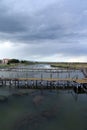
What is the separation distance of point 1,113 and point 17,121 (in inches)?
188

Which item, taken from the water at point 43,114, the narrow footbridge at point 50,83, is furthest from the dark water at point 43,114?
the narrow footbridge at point 50,83

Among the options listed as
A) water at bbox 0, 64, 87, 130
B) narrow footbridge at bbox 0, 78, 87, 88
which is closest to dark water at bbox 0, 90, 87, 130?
water at bbox 0, 64, 87, 130

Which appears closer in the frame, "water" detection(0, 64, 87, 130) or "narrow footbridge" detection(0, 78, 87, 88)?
"water" detection(0, 64, 87, 130)

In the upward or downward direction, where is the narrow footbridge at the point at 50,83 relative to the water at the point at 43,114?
upward

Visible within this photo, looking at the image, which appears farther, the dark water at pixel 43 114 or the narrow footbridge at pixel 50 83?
the narrow footbridge at pixel 50 83

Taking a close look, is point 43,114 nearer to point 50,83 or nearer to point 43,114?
point 43,114

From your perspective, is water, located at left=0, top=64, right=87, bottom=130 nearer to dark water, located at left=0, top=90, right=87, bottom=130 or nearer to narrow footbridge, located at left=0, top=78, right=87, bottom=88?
dark water, located at left=0, top=90, right=87, bottom=130

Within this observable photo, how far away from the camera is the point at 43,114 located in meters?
28.1

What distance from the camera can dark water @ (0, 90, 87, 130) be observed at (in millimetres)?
23594

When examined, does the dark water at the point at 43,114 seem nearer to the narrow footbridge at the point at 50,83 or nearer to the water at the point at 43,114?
the water at the point at 43,114

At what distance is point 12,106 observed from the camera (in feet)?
106

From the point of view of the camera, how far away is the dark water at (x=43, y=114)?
77.4 ft

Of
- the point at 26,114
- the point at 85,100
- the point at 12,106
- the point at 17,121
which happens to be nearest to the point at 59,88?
the point at 85,100

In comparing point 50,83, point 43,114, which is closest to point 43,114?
point 43,114
